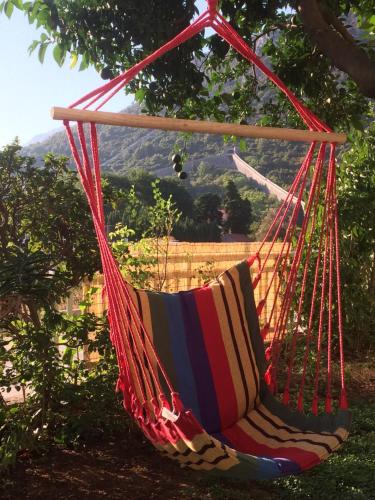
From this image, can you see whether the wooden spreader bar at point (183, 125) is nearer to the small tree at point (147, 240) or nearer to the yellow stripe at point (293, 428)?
the yellow stripe at point (293, 428)

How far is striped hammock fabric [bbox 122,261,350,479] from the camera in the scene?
157cm

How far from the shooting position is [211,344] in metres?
1.77

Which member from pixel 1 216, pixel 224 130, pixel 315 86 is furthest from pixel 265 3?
pixel 1 216

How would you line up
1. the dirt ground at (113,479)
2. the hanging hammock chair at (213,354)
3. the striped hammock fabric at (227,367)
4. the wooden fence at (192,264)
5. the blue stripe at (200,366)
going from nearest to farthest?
1. the hanging hammock chair at (213,354)
2. the striped hammock fabric at (227,367)
3. the blue stripe at (200,366)
4. the dirt ground at (113,479)
5. the wooden fence at (192,264)

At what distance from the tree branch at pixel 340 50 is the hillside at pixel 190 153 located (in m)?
7.95

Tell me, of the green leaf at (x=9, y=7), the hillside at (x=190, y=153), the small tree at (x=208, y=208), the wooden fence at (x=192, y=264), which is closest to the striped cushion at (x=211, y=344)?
the green leaf at (x=9, y=7)

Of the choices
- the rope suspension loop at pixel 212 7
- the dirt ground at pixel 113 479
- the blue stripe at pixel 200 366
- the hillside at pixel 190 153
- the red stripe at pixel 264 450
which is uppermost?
the hillside at pixel 190 153

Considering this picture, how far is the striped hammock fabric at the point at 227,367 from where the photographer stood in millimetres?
1573

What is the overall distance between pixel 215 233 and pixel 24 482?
619 cm

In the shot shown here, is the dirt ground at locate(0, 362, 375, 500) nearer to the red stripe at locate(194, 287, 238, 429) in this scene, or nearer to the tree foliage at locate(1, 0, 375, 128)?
the red stripe at locate(194, 287, 238, 429)

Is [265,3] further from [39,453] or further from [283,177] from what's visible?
[283,177]

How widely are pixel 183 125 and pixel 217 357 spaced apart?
2.31 ft

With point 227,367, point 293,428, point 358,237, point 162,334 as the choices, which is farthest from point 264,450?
point 358,237

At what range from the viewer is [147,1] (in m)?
2.05
